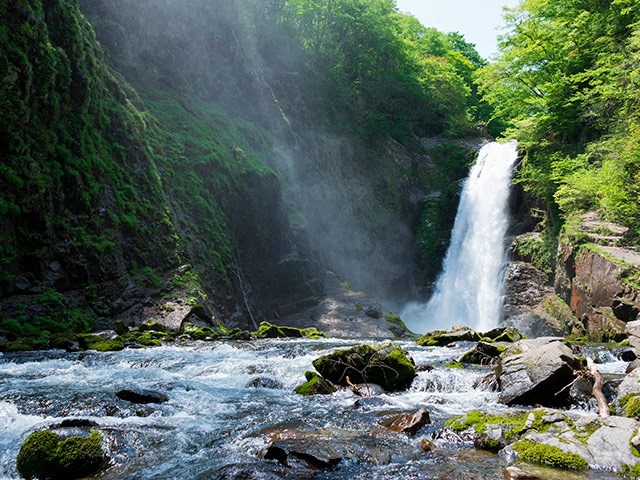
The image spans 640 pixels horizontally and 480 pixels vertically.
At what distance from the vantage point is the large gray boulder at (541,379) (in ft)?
22.9

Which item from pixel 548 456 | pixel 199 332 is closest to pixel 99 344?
pixel 199 332

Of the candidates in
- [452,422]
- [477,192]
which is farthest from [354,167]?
[452,422]

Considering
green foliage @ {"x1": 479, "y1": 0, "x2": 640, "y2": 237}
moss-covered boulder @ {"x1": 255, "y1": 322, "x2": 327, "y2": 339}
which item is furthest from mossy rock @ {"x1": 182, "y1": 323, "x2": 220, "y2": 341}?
green foliage @ {"x1": 479, "y1": 0, "x2": 640, "y2": 237}

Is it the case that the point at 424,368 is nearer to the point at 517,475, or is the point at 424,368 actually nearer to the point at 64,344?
the point at 517,475

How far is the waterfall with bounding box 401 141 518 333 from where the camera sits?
27.9 m

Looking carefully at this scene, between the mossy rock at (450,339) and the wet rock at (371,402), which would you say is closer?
the wet rock at (371,402)

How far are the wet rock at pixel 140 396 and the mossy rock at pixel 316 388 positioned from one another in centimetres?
Result: 270

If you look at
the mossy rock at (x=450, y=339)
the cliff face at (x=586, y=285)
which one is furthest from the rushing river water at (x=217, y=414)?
the cliff face at (x=586, y=285)

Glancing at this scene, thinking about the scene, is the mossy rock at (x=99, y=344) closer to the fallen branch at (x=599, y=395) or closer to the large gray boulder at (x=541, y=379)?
the large gray boulder at (x=541, y=379)

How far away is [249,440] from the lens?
5512 millimetres

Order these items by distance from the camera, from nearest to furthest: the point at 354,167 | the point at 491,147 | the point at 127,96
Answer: the point at 127,96 < the point at 491,147 < the point at 354,167

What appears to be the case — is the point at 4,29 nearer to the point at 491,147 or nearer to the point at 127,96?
the point at 127,96

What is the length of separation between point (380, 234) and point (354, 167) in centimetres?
695

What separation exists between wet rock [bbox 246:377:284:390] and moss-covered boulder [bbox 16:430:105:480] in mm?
4302
